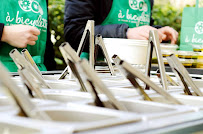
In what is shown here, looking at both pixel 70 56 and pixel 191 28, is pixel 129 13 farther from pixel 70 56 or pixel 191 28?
pixel 70 56

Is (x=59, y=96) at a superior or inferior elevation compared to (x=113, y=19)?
inferior

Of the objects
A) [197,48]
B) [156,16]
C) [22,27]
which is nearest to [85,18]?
[22,27]

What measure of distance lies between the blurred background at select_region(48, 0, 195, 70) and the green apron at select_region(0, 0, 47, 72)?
1809 millimetres

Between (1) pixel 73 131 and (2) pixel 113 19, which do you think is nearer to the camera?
(1) pixel 73 131

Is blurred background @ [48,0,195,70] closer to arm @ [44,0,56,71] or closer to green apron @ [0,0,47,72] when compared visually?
arm @ [44,0,56,71]

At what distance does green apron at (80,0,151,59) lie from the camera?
215cm

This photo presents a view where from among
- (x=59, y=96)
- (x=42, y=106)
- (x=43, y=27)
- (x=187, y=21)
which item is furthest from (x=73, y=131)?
(x=187, y=21)

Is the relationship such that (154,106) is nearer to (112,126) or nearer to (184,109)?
(184,109)

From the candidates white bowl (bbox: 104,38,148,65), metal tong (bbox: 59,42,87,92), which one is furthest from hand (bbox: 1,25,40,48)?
metal tong (bbox: 59,42,87,92)

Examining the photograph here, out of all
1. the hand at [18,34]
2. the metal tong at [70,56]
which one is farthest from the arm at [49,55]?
the metal tong at [70,56]

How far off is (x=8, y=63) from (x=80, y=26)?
0.58m

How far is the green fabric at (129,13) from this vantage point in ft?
7.04

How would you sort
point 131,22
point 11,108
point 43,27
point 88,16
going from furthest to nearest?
point 131,22 < point 88,16 < point 43,27 < point 11,108

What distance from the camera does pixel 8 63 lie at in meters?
1.63
